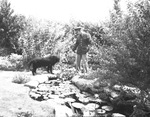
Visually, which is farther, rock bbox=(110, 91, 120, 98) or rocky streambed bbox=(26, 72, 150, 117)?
rock bbox=(110, 91, 120, 98)

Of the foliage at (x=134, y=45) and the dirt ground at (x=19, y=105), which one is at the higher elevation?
the foliage at (x=134, y=45)

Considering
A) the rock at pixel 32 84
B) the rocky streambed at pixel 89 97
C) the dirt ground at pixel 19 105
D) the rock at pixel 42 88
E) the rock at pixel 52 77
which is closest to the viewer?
the dirt ground at pixel 19 105

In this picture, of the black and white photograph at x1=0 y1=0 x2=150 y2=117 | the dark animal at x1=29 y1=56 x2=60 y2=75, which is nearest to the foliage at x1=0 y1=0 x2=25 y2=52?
the black and white photograph at x1=0 y1=0 x2=150 y2=117

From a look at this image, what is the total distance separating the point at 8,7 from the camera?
1327cm

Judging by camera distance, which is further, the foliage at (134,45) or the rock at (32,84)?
the rock at (32,84)

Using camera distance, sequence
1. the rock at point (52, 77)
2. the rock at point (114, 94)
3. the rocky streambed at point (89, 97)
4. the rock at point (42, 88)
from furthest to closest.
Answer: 1. the rock at point (52, 77)
2. the rock at point (42, 88)
3. the rock at point (114, 94)
4. the rocky streambed at point (89, 97)

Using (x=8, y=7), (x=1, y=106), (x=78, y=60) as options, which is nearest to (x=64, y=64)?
(x=78, y=60)

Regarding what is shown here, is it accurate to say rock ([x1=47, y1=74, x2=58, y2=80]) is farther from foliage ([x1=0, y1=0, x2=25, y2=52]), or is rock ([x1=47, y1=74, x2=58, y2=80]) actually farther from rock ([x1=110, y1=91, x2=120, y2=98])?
foliage ([x1=0, y1=0, x2=25, y2=52])

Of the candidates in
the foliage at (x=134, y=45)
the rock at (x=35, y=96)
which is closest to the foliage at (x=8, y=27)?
the rock at (x=35, y=96)

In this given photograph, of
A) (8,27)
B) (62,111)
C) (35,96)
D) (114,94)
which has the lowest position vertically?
(62,111)

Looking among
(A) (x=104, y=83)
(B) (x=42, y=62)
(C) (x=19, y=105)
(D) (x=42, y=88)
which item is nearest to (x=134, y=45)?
(A) (x=104, y=83)

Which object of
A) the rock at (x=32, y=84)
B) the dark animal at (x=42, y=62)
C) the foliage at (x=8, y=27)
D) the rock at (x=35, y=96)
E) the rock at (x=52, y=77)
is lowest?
the rock at (x=35, y=96)

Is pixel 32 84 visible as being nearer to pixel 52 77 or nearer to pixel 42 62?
pixel 52 77

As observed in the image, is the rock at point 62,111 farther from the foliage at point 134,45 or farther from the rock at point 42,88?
the foliage at point 134,45
